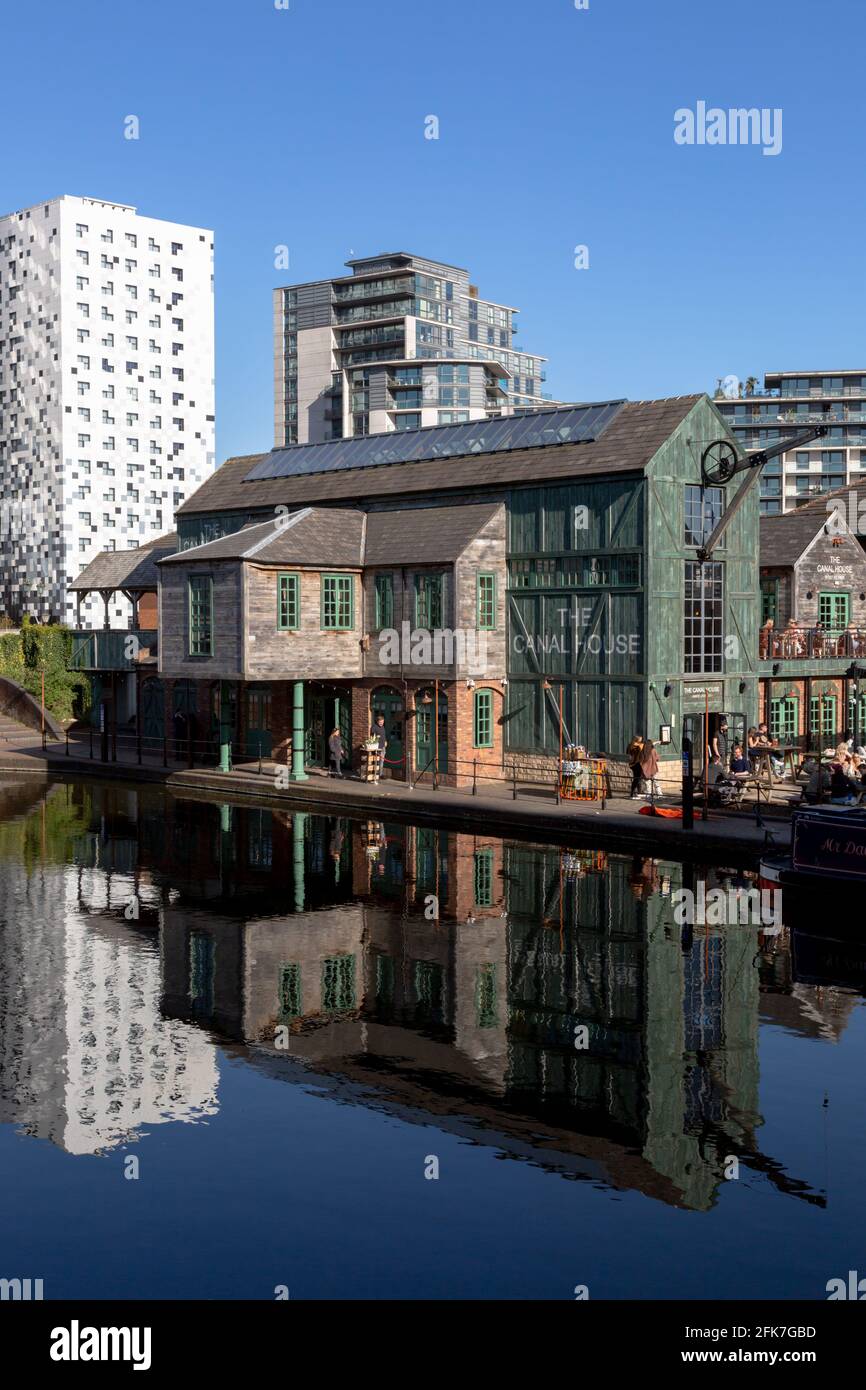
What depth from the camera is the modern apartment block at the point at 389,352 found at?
117250 millimetres

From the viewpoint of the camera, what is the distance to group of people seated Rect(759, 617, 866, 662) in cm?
4122

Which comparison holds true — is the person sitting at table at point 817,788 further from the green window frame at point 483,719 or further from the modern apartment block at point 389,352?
the modern apartment block at point 389,352

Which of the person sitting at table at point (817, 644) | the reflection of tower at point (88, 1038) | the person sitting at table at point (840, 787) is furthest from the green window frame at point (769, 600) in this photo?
the reflection of tower at point (88, 1038)

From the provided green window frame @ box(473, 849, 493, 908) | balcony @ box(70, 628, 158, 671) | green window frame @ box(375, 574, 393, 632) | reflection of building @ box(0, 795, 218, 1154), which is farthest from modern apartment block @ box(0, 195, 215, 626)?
reflection of building @ box(0, 795, 218, 1154)

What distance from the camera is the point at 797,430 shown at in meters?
117

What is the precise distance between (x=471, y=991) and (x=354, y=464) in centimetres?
2892

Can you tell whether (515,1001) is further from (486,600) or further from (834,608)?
(834,608)

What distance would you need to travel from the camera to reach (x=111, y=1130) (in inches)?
541

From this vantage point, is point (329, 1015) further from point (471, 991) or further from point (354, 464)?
point (354, 464)

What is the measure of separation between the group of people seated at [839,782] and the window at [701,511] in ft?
22.7

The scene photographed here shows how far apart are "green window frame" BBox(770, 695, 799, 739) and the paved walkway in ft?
23.5

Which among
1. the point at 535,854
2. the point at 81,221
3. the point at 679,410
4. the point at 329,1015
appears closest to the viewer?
the point at 329,1015

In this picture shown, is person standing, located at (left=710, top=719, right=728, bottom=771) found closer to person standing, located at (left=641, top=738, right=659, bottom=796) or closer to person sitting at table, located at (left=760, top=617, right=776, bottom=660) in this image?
person standing, located at (left=641, top=738, right=659, bottom=796)
